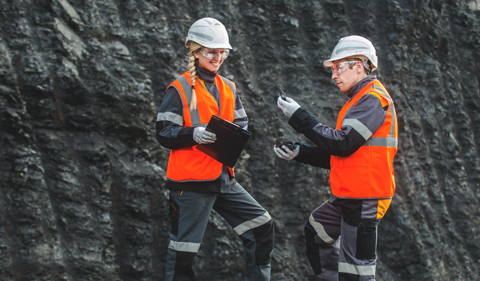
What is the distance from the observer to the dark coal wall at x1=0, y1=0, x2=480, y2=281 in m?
3.70

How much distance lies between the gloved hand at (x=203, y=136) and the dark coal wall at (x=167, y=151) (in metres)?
1.45

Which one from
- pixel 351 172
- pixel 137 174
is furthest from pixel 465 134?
pixel 137 174

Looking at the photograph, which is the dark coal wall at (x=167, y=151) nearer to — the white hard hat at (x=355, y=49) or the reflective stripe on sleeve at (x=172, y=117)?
the reflective stripe on sleeve at (x=172, y=117)

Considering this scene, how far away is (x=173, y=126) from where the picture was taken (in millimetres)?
2973

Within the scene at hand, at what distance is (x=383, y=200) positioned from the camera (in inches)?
115

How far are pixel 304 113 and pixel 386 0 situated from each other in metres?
3.60

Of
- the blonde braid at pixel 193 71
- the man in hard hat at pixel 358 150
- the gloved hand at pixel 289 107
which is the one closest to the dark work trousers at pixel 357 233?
the man in hard hat at pixel 358 150

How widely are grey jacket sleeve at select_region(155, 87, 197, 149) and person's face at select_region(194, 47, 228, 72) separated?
30cm

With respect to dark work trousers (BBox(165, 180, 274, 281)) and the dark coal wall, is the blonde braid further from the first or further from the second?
the dark coal wall

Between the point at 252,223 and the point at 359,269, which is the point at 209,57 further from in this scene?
the point at 359,269

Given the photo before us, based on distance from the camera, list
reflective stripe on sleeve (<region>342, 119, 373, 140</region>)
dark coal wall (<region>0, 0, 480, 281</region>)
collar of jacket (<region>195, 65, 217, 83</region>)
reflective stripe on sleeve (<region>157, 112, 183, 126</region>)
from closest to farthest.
→ reflective stripe on sleeve (<region>342, 119, 373, 140</region>), reflective stripe on sleeve (<region>157, 112, 183, 126</region>), collar of jacket (<region>195, 65, 217, 83</region>), dark coal wall (<region>0, 0, 480, 281</region>)

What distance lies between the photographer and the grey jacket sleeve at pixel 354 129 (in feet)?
9.12

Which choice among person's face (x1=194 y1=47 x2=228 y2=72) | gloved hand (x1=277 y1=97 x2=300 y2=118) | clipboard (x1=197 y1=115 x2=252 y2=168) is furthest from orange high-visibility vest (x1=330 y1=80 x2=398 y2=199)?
person's face (x1=194 y1=47 x2=228 y2=72)

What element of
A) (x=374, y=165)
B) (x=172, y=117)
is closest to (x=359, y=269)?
(x=374, y=165)
